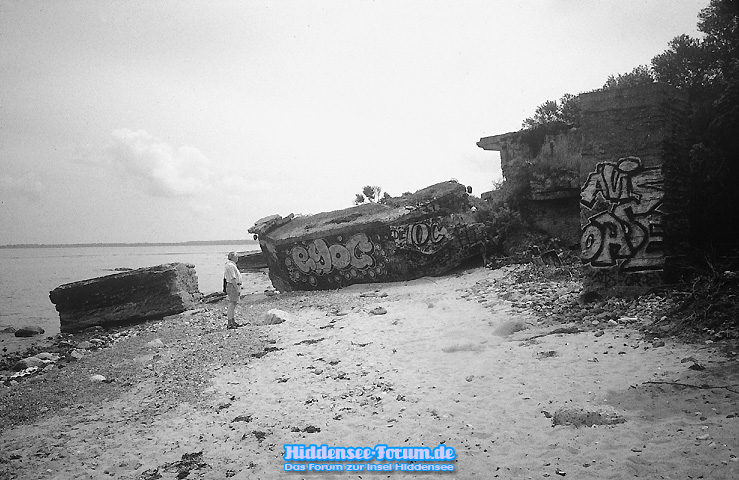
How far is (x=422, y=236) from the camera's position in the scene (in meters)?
13.5

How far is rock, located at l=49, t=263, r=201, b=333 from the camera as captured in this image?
40.4 ft

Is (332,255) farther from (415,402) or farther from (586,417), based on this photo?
(586,417)

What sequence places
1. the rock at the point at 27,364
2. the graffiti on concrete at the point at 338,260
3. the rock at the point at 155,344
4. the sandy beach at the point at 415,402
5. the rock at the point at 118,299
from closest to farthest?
the sandy beach at the point at 415,402
the rock at the point at 155,344
the rock at the point at 27,364
the rock at the point at 118,299
the graffiti on concrete at the point at 338,260

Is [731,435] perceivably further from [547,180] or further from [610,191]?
[547,180]

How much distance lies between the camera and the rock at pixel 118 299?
1233 cm

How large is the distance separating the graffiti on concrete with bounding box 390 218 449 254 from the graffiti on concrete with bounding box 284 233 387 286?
0.71m

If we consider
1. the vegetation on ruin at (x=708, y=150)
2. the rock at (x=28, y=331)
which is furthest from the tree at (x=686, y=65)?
the rock at (x=28, y=331)

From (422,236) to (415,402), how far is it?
9.18 meters

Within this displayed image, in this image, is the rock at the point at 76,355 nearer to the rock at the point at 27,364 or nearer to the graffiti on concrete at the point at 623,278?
the rock at the point at 27,364

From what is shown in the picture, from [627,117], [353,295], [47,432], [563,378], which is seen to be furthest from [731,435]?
[353,295]

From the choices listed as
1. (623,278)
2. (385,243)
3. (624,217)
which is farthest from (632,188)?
(385,243)

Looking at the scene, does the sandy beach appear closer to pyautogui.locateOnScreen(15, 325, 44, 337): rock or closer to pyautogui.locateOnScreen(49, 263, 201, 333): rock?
pyautogui.locateOnScreen(49, 263, 201, 333): rock

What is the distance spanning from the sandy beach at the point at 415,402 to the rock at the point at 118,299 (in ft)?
15.4

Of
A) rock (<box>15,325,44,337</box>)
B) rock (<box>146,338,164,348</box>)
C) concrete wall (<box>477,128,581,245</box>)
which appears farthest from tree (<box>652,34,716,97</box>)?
rock (<box>15,325,44,337</box>)
